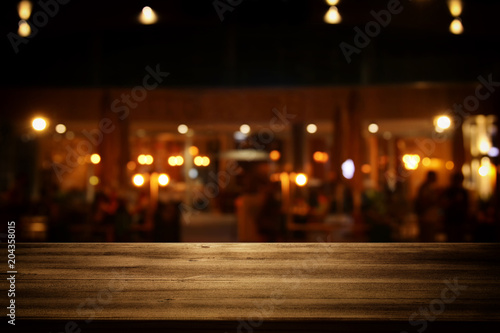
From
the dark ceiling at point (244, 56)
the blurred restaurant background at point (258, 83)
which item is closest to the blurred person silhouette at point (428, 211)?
the blurred restaurant background at point (258, 83)

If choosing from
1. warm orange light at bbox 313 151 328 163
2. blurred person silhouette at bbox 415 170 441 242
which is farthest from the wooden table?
warm orange light at bbox 313 151 328 163

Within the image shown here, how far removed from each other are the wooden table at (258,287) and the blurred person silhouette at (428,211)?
15.7ft

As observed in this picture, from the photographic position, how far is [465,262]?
1970mm

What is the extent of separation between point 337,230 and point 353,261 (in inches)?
196

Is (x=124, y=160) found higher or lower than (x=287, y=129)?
lower

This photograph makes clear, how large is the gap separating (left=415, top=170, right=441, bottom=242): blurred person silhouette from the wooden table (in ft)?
15.7

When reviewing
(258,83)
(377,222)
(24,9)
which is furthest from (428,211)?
(24,9)

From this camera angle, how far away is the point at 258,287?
1.86m

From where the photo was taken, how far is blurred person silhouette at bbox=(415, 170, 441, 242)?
6.56 meters

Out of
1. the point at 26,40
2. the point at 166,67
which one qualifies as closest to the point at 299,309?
the point at 166,67

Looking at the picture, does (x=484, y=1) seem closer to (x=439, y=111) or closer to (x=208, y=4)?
(x=208, y=4)

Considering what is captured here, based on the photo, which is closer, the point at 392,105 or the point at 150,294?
the point at 150,294

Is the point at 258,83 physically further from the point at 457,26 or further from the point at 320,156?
the point at 320,156

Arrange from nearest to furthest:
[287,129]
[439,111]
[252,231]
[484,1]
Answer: [484,1] < [252,231] < [439,111] < [287,129]
